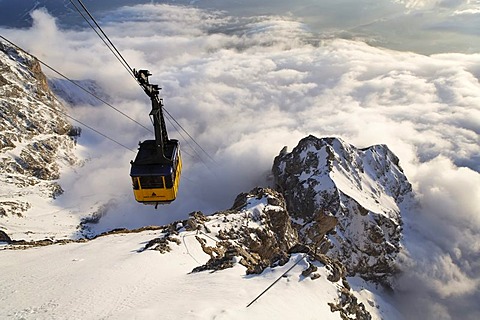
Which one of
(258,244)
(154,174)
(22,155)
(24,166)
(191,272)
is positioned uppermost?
(154,174)

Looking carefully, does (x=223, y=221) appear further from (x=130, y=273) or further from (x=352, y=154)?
(x=352, y=154)

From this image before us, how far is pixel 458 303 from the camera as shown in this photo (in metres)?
114

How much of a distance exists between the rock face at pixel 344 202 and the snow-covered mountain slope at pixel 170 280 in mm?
61687

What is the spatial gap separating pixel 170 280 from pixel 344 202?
8199 cm

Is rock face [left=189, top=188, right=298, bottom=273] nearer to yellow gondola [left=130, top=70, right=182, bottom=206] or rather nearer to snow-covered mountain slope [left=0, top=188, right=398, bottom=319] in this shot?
snow-covered mountain slope [left=0, top=188, right=398, bottom=319]

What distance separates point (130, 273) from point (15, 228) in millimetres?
117474

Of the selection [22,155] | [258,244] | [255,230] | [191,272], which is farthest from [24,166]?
[191,272]

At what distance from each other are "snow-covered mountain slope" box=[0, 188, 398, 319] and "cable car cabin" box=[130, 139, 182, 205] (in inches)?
224

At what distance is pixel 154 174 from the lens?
2483cm

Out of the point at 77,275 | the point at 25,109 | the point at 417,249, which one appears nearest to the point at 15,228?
the point at 25,109

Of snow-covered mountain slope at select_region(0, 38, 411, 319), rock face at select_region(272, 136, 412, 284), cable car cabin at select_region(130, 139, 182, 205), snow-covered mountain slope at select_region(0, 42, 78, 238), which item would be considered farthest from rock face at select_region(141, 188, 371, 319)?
snow-covered mountain slope at select_region(0, 42, 78, 238)

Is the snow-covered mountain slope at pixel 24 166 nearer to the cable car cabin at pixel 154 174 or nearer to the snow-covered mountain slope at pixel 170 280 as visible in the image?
the snow-covered mountain slope at pixel 170 280

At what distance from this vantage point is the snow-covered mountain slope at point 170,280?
65.1ft

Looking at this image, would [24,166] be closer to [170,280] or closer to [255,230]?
[255,230]
